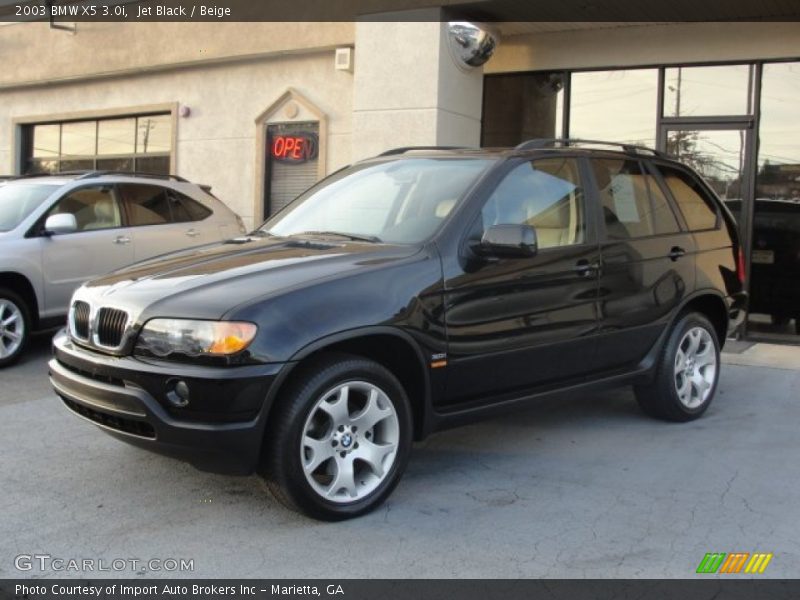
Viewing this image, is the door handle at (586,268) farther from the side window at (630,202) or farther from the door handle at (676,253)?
the door handle at (676,253)

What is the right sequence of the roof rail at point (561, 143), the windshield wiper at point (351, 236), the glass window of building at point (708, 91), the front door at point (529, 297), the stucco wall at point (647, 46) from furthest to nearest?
the glass window of building at point (708, 91) < the stucco wall at point (647, 46) < the roof rail at point (561, 143) < the windshield wiper at point (351, 236) < the front door at point (529, 297)

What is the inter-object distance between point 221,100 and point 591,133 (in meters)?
5.60

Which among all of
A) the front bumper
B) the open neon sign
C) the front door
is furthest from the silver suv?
the front door

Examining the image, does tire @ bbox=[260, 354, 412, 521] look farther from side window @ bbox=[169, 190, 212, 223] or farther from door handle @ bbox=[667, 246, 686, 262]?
side window @ bbox=[169, 190, 212, 223]

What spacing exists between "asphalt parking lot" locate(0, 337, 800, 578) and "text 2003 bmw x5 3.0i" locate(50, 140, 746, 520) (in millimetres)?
307

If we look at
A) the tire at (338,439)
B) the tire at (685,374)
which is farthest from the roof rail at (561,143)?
the tire at (338,439)

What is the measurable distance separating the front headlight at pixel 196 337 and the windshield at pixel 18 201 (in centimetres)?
459

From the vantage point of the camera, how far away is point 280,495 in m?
3.77

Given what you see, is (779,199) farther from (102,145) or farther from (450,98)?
(102,145)

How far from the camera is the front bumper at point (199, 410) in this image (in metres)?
3.54

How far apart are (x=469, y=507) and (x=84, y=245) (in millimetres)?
5192

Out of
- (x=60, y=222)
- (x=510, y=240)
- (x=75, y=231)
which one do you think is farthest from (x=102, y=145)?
(x=510, y=240)

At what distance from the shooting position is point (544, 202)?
4.87 m

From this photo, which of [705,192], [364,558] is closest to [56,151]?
[705,192]
